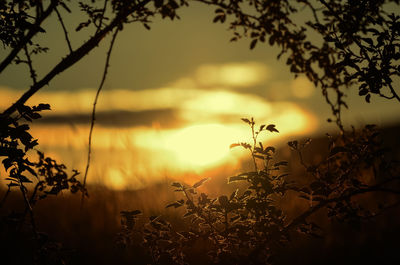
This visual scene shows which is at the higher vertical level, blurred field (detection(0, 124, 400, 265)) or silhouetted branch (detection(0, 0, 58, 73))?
silhouetted branch (detection(0, 0, 58, 73))

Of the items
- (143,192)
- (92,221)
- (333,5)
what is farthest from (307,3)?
(92,221)

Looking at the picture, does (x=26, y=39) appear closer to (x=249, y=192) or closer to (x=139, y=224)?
(x=249, y=192)

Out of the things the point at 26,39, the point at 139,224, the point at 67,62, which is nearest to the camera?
the point at 26,39

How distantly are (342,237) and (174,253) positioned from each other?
3006 mm

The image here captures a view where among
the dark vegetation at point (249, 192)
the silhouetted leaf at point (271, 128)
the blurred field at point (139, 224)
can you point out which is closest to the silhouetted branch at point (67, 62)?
the dark vegetation at point (249, 192)

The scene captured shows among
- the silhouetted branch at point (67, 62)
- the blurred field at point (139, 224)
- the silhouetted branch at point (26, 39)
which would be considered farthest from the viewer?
the blurred field at point (139, 224)

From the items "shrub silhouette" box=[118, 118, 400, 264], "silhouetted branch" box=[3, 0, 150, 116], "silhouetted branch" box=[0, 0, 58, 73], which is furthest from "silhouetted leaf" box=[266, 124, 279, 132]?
"silhouetted branch" box=[0, 0, 58, 73]

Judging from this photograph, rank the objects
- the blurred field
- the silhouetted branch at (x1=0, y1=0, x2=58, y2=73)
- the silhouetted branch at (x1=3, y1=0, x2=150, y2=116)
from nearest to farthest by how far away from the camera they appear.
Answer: the silhouetted branch at (x1=0, y1=0, x2=58, y2=73) < the silhouetted branch at (x1=3, y1=0, x2=150, y2=116) < the blurred field

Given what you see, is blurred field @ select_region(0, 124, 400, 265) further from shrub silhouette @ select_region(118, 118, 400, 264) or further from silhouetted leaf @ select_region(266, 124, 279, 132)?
silhouetted leaf @ select_region(266, 124, 279, 132)

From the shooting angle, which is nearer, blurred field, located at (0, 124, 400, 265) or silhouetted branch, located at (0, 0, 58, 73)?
silhouetted branch, located at (0, 0, 58, 73)

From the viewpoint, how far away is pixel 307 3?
5242 millimetres

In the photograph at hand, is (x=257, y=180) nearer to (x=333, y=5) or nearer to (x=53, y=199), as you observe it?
(x=333, y=5)

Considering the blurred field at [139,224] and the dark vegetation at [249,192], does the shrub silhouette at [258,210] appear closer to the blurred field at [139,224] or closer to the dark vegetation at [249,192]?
the dark vegetation at [249,192]

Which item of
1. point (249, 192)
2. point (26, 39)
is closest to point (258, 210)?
point (249, 192)
